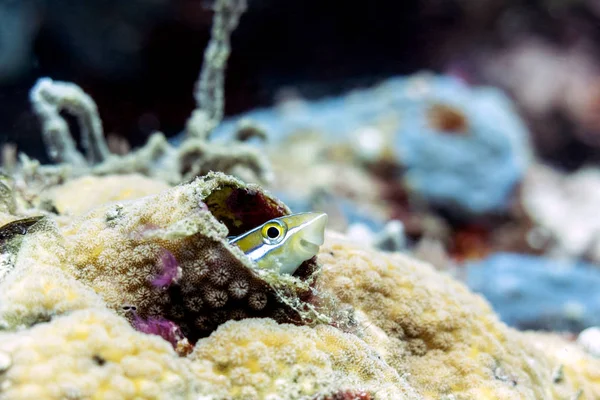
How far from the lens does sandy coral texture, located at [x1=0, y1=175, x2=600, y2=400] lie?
136cm

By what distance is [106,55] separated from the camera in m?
6.52

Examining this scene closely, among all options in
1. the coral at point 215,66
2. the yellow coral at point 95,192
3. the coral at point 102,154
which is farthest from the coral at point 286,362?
the coral at point 215,66

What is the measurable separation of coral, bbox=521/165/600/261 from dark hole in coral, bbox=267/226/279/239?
19.9 feet

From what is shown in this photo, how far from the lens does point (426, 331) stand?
223cm

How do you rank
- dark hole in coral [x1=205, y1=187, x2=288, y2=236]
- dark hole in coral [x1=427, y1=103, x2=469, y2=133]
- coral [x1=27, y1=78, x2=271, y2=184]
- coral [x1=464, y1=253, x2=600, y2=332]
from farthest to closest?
dark hole in coral [x1=427, y1=103, x2=469, y2=133] → coral [x1=464, y1=253, x2=600, y2=332] → coral [x1=27, y1=78, x2=271, y2=184] → dark hole in coral [x1=205, y1=187, x2=288, y2=236]

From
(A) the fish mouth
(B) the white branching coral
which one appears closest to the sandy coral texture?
(A) the fish mouth

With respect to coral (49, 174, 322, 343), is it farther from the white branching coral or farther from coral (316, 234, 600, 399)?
the white branching coral

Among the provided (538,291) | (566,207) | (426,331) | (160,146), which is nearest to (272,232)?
(426,331)

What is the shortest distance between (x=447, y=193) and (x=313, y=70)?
13.4 ft

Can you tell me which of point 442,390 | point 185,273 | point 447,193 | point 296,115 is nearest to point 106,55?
point 296,115

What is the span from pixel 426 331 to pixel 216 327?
1018 millimetres

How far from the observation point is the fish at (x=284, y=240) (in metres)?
1.77

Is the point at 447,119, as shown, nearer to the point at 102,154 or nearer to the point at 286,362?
the point at 102,154

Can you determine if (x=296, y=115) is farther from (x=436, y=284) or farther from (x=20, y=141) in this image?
(x=436, y=284)
